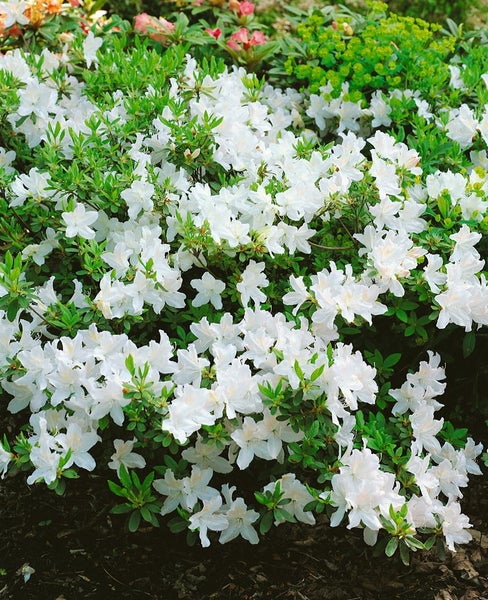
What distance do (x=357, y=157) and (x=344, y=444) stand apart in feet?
3.50

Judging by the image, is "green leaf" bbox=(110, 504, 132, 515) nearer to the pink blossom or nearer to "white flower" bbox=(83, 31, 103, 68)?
"white flower" bbox=(83, 31, 103, 68)

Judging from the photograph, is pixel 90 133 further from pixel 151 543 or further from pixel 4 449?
pixel 151 543

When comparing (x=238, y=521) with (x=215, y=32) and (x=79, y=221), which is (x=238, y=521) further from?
(x=215, y=32)

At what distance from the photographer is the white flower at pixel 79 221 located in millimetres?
2581

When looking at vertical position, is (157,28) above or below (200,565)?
above

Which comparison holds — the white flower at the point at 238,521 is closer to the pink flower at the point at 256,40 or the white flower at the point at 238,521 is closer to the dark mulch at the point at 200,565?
the dark mulch at the point at 200,565

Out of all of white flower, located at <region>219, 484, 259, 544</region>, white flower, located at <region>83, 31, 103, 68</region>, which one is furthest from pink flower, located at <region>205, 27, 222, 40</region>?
white flower, located at <region>219, 484, 259, 544</region>

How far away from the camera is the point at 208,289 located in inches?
101

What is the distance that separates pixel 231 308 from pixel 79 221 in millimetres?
602

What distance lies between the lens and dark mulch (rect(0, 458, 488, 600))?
250cm

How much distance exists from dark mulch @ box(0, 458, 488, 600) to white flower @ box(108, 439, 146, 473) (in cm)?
45

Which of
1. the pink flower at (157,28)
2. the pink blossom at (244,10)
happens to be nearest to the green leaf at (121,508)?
the pink flower at (157,28)

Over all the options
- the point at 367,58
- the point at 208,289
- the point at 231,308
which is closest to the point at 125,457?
the point at 208,289

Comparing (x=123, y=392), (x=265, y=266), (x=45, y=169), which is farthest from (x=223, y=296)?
(x=45, y=169)
